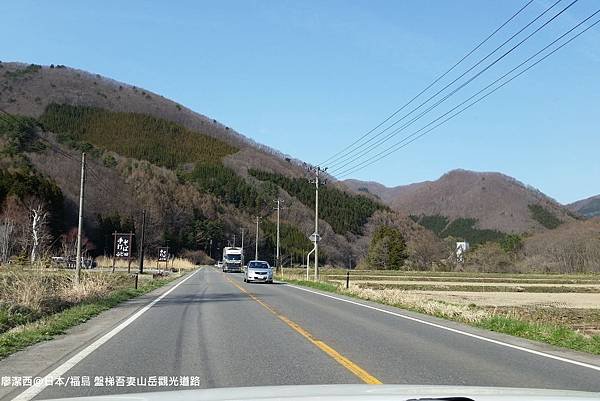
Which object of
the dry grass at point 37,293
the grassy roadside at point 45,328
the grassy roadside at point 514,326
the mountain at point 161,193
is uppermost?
the mountain at point 161,193

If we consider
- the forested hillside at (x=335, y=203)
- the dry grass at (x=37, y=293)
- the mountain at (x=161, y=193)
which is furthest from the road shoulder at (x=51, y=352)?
the forested hillside at (x=335, y=203)

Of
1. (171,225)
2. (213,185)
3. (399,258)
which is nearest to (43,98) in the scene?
(213,185)

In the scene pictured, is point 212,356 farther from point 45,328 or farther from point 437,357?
point 45,328

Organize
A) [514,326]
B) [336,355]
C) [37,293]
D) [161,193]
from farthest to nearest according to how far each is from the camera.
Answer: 1. [161,193]
2. [37,293]
3. [514,326]
4. [336,355]

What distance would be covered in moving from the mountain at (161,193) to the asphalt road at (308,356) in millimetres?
67217

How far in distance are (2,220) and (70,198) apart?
34677 millimetres

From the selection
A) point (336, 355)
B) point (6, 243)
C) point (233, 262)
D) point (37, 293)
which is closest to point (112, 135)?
point (233, 262)

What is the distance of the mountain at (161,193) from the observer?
98625 millimetres

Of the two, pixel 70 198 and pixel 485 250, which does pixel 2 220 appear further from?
pixel 485 250

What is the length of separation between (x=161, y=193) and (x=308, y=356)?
135m

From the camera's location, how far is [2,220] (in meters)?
67.1

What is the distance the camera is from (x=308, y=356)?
10633 mm

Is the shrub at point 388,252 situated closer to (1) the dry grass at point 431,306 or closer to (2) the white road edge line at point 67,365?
(1) the dry grass at point 431,306

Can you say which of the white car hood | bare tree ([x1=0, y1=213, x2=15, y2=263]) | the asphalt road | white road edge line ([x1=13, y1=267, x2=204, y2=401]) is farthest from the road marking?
bare tree ([x1=0, y1=213, x2=15, y2=263])
